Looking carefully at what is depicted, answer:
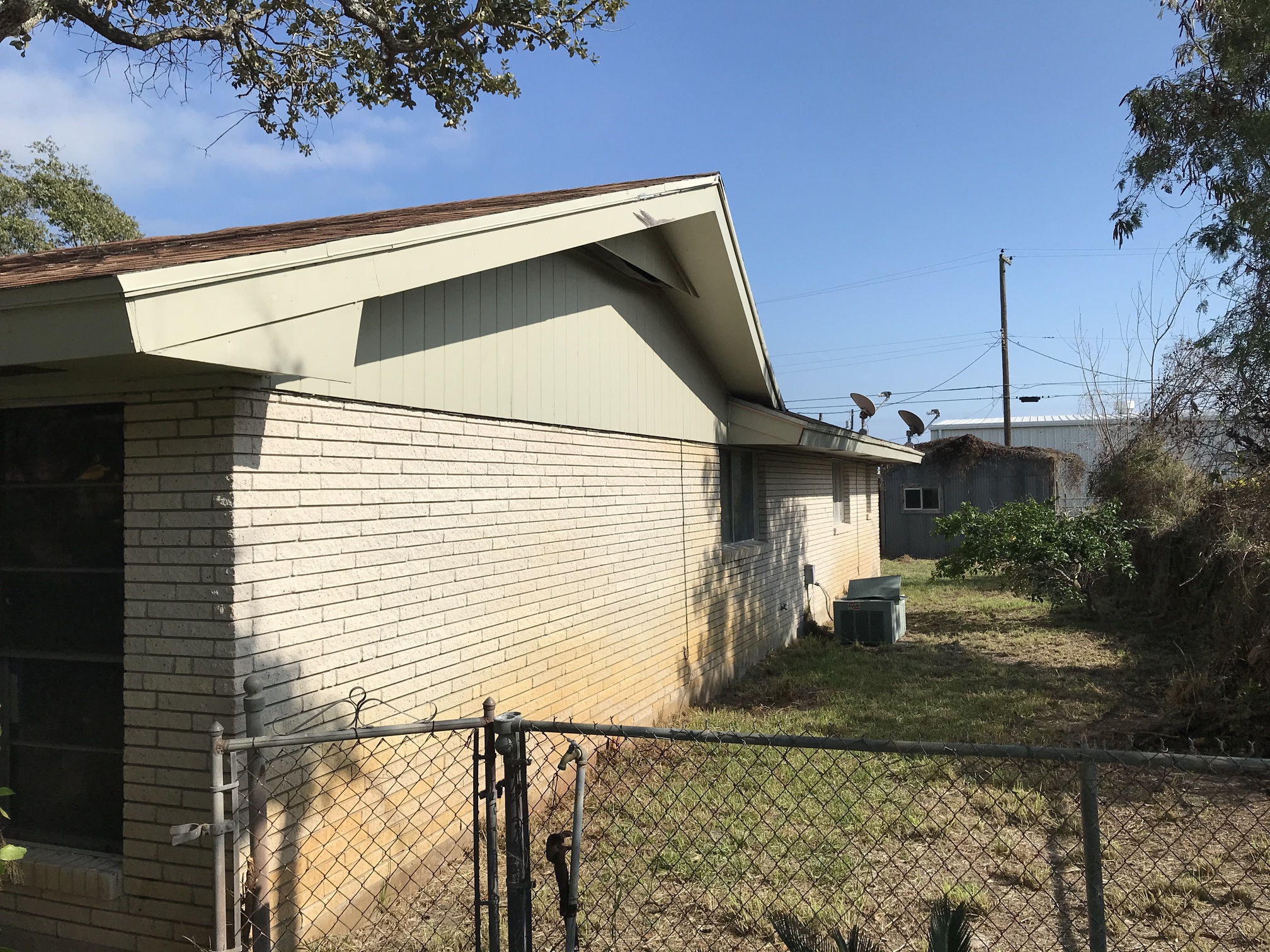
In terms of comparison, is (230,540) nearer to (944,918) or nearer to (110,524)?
(110,524)

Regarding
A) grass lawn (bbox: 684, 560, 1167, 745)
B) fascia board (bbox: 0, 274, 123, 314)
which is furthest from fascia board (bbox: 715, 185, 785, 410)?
fascia board (bbox: 0, 274, 123, 314)

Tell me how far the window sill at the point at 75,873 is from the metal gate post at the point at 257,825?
2.17ft

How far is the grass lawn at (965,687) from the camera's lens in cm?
735

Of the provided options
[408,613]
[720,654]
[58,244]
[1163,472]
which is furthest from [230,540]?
[58,244]

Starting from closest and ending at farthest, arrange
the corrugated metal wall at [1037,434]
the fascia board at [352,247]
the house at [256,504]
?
the fascia board at [352,247] → the house at [256,504] → the corrugated metal wall at [1037,434]

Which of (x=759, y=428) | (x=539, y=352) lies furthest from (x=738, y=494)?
(x=539, y=352)

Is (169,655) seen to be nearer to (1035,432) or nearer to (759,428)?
(759,428)

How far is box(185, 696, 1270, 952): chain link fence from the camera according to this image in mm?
2910

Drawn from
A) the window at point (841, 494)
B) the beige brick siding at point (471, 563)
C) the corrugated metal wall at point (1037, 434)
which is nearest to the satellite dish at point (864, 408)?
the window at point (841, 494)

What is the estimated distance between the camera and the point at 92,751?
149 inches

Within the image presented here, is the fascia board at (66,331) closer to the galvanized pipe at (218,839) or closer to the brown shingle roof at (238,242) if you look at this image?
the brown shingle roof at (238,242)

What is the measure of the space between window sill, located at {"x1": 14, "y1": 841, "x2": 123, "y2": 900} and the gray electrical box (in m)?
9.77

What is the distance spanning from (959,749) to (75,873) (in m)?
3.58

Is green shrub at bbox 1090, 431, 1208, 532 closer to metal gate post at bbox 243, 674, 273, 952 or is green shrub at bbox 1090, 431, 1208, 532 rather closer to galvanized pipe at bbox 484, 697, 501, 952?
galvanized pipe at bbox 484, 697, 501, 952
